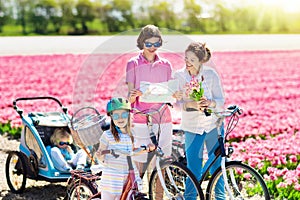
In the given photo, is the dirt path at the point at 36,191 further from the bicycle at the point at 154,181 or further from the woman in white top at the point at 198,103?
the woman in white top at the point at 198,103

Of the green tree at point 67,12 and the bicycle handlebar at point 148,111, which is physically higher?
the green tree at point 67,12

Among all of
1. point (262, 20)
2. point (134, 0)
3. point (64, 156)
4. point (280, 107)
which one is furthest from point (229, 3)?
point (64, 156)

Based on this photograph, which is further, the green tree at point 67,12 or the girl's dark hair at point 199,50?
the green tree at point 67,12

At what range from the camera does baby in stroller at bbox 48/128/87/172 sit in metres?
5.98

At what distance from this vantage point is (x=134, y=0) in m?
52.2

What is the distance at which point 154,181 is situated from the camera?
4.99 meters

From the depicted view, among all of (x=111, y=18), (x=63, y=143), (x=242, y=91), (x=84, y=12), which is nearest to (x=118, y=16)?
(x=111, y=18)

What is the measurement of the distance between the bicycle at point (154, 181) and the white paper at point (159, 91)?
0.24ft

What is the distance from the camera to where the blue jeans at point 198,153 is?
4953 millimetres

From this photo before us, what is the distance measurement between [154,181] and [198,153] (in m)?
0.43

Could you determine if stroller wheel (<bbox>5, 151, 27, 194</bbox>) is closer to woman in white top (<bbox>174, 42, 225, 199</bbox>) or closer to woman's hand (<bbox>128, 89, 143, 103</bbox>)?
woman's hand (<bbox>128, 89, 143, 103</bbox>)

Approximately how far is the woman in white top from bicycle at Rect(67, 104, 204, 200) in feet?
0.66

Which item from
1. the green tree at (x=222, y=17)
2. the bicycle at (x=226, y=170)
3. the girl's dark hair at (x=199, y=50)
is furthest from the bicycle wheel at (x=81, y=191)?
the green tree at (x=222, y=17)

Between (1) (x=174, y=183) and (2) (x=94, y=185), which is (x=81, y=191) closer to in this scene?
(2) (x=94, y=185)
